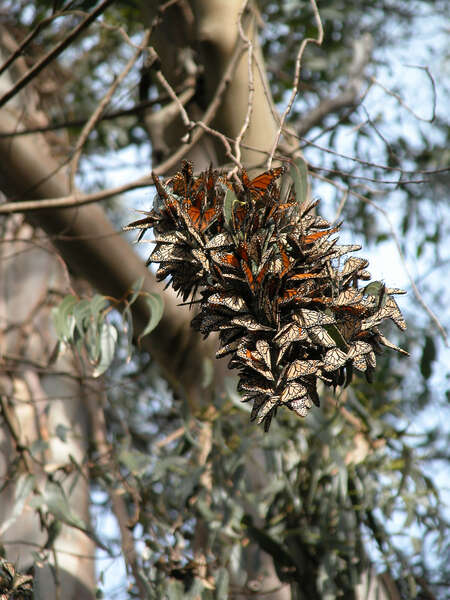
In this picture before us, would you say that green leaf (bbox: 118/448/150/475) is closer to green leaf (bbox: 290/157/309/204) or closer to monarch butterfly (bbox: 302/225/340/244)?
green leaf (bbox: 290/157/309/204)

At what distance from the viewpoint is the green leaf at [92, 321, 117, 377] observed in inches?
55.0

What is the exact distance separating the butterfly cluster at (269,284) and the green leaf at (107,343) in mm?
635

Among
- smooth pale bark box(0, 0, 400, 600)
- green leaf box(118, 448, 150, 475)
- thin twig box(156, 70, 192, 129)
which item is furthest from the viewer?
green leaf box(118, 448, 150, 475)

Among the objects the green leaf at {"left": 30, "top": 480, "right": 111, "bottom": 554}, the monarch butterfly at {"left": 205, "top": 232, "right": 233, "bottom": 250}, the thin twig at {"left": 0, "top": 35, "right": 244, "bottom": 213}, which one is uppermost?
the thin twig at {"left": 0, "top": 35, "right": 244, "bottom": 213}

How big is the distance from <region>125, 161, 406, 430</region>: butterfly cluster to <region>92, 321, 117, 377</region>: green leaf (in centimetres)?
63

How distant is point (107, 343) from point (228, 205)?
76 centimetres

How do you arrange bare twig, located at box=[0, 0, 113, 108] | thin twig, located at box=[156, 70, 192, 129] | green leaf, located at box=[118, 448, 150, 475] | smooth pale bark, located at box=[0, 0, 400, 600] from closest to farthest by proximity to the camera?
thin twig, located at box=[156, 70, 192, 129] < bare twig, located at box=[0, 0, 113, 108] < smooth pale bark, located at box=[0, 0, 400, 600] < green leaf, located at box=[118, 448, 150, 475]

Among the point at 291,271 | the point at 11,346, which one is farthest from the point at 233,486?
the point at 291,271

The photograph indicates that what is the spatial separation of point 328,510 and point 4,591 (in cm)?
91

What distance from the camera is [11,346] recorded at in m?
2.27

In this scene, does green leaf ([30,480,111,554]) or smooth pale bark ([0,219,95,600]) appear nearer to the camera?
green leaf ([30,480,111,554])

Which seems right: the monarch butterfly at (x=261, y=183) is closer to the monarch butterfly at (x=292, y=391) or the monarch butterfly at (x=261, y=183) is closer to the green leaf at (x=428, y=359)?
the monarch butterfly at (x=292, y=391)

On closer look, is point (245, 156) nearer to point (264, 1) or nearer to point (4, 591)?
point (4, 591)

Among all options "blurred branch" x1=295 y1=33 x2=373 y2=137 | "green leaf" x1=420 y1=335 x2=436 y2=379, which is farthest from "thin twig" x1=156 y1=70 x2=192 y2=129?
"blurred branch" x1=295 y1=33 x2=373 y2=137
